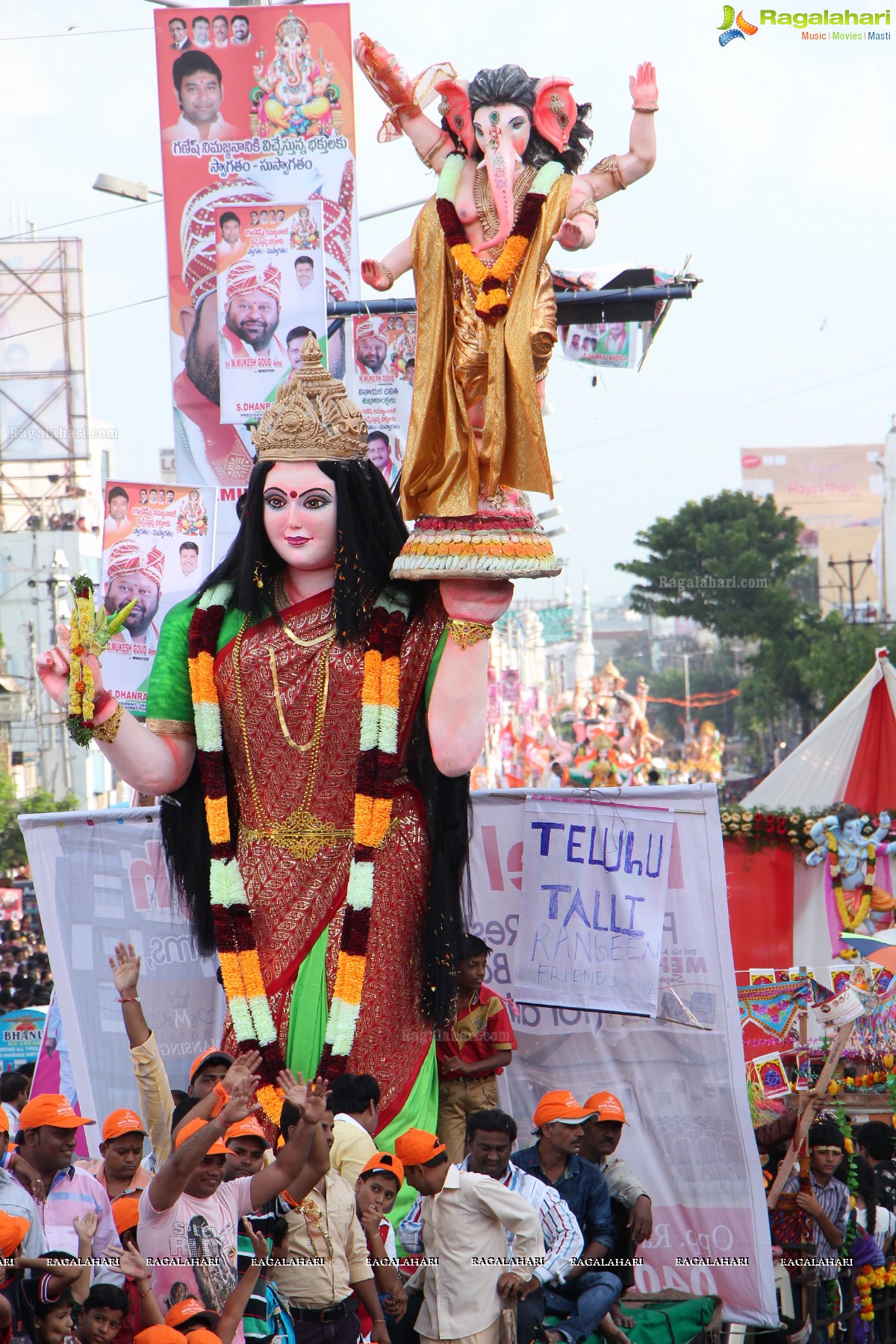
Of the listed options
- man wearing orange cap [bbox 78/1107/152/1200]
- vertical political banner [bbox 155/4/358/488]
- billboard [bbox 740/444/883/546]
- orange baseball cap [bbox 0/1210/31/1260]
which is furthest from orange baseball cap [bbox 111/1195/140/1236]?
billboard [bbox 740/444/883/546]

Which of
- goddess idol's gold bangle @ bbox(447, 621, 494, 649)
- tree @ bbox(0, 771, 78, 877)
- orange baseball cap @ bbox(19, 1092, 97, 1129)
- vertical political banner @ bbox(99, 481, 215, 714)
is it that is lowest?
tree @ bbox(0, 771, 78, 877)

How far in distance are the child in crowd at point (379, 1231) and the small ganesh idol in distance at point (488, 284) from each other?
1.71m

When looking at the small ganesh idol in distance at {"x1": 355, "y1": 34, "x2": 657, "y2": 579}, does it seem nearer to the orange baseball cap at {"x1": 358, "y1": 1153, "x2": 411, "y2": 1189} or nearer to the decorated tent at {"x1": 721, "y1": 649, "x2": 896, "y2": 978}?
the orange baseball cap at {"x1": 358, "y1": 1153, "x2": 411, "y2": 1189}

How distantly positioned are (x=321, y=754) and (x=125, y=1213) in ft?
5.11

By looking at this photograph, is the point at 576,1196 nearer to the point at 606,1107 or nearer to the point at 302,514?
the point at 606,1107

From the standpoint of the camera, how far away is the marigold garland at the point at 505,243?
4.85 metres

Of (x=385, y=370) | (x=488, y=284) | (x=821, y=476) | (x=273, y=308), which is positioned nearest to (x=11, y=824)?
(x=385, y=370)

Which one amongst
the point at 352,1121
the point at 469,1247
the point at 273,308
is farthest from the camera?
the point at 273,308

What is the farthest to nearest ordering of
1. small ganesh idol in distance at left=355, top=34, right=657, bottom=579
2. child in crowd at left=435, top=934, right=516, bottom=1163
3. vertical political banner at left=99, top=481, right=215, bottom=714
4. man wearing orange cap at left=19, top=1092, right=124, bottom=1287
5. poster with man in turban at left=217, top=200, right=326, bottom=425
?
poster with man in turban at left=217, top=200, right=326, bottom=425
vertical political banner at left=99, top=481, right=215, bottom=714
child in crowd at left=435, top=934, right=516, bottom=1163
small ganesh idol in distance at left=355, top=34, right=657, bottom=579
man wearing orange cap at left=19, top=1092, right=124, bottom=1287

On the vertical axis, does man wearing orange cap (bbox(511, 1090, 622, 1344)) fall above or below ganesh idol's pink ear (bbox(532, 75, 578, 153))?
below

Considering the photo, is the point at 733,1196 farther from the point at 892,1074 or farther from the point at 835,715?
the point at 835,715

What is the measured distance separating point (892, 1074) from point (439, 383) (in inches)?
160

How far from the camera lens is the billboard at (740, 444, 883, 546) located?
75.7 metres

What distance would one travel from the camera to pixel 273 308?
7.47 metres
